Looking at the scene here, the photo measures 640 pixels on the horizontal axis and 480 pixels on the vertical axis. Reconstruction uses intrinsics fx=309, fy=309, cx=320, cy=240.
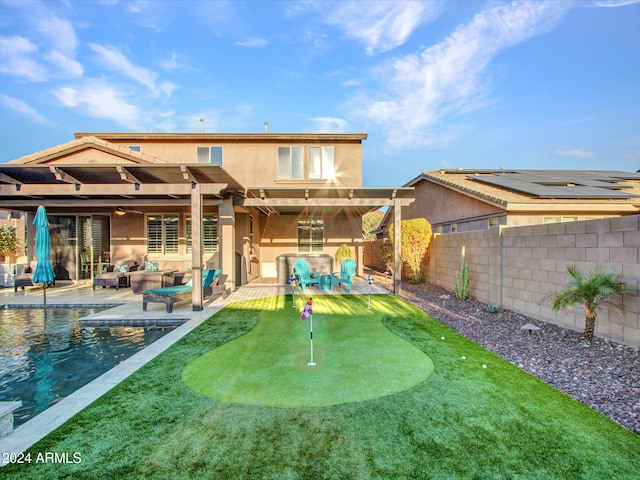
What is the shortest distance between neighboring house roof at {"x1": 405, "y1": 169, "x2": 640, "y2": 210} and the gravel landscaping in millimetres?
4630

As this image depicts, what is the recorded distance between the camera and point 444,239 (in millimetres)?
10594

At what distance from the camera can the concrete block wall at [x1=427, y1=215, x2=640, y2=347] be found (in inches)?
172

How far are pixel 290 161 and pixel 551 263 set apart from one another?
1048 centimetres

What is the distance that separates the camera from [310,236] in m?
14.7

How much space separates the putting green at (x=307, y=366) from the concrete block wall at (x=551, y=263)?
9.27ft

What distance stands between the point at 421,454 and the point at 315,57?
24.7 metres

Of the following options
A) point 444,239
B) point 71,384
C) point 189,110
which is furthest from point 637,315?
point 189,110

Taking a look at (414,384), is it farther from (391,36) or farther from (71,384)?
(391,36)

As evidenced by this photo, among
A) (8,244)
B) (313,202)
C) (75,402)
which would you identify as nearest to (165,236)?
(313,202)

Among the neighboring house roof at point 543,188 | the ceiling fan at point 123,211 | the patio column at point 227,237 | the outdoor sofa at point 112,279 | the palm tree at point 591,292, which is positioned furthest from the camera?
the ceiling fan at point 123,211

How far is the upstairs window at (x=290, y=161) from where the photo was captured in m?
13.7

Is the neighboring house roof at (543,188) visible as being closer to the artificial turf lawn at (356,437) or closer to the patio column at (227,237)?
the artificial turf lawn at (356,437)

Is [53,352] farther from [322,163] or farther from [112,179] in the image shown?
[322,163]

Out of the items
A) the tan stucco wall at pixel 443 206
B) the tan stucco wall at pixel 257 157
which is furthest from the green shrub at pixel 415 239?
the tan stucco wall at pixel 257 157
